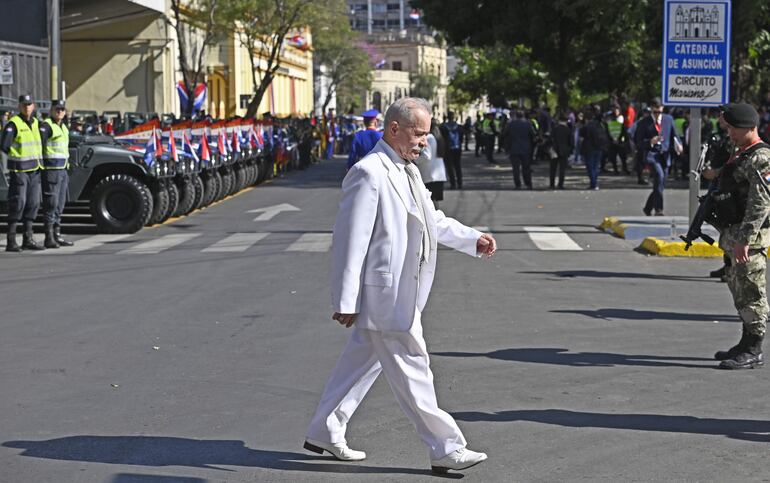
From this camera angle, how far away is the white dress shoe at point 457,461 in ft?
19.9

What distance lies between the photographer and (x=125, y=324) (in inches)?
428

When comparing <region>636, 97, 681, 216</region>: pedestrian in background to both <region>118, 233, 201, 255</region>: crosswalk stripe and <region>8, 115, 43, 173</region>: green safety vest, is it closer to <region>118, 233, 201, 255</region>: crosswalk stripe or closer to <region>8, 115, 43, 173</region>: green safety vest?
<region>118, 233, 201, 255</region>: crosswalk stripe

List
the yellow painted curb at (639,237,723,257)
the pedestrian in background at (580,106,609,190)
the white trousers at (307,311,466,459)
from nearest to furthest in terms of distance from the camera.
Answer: the white trousers at (307,311,466,459)
the yellow painted curb at (639,237,723,257)
the pedestrian in background at (580,106,609,190)

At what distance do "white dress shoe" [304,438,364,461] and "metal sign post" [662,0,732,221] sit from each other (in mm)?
11192

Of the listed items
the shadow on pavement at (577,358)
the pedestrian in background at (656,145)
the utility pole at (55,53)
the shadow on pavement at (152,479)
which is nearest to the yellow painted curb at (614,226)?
the pedestrian in background at (656,145)

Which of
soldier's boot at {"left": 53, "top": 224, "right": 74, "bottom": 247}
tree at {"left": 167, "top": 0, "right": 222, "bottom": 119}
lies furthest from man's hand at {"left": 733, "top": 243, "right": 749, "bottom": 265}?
tree at {"left": 167, "top": 0, "right": 222, "bottom": 119}

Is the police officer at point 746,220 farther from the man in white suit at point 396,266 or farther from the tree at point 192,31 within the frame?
→ the tree at point 192,31

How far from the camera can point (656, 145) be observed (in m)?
20.4

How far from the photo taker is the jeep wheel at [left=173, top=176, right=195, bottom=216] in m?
22.3

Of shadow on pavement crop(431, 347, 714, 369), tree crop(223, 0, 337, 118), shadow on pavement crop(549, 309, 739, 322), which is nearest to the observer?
shadow on pavement crop(431, 347, 714, 369)

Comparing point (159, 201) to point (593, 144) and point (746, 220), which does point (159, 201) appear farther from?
point (746, 220)

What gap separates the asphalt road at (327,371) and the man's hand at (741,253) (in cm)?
76

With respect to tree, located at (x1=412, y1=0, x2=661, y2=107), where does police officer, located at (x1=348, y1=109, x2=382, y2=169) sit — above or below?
below

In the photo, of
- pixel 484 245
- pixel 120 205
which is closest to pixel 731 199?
pixel 484 245
